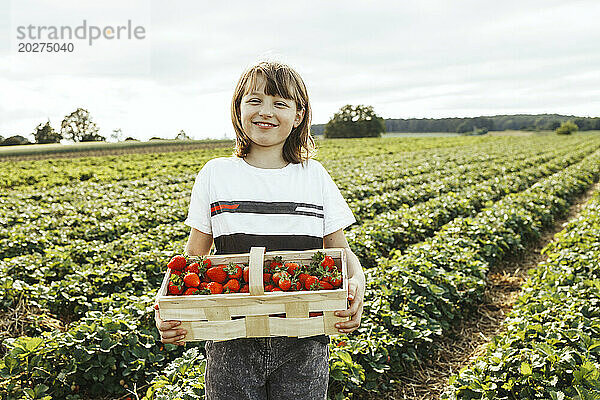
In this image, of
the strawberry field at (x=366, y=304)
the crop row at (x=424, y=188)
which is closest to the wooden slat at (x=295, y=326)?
the strawberry field at (x=366, y=304)

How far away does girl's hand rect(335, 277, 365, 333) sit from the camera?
1.74 m

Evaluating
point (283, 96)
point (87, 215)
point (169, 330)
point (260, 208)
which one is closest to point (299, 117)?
point (283, 96)

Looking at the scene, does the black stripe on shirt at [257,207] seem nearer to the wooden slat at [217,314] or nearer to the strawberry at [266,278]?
the strawberry at [266,278]

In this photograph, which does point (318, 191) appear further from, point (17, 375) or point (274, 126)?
point (17, 375)

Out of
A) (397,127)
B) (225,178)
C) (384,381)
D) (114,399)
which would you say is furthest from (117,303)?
(397,127)

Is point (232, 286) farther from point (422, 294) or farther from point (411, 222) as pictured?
point (411, 222)

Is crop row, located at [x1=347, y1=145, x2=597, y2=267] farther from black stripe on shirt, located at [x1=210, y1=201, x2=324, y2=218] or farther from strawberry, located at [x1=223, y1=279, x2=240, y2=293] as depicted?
strawberry, located at [x1=223, y1=279, x2=240, y2=293]

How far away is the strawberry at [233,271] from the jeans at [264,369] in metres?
0.28

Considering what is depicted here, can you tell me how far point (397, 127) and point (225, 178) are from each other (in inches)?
3308

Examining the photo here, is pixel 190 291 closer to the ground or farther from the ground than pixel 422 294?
farther from the ground

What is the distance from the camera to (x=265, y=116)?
6.26 ft

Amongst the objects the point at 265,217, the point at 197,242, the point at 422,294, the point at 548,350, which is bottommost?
the point at 422,294

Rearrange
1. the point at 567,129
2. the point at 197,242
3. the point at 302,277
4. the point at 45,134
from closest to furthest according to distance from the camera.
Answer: the point at 302,277
the point at 197,242
the point at 45,134
the point at 567,129

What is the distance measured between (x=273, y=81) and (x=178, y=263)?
→ 781mm
